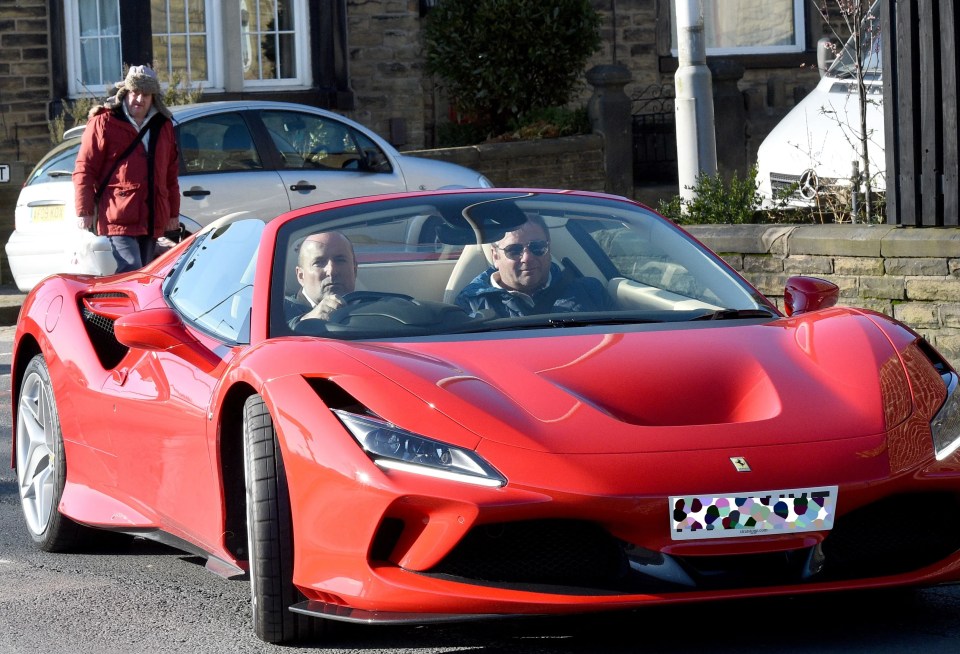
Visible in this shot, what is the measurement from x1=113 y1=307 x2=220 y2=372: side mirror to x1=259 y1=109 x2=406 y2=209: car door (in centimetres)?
861

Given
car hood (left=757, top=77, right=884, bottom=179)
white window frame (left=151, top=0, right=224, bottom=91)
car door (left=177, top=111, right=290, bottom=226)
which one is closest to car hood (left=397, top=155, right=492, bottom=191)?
car door (left=177, top=111, right=290, bottom=226)

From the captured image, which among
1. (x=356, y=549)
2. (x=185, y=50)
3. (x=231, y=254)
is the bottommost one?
(x=356, y=549)

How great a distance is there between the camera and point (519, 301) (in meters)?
5.22

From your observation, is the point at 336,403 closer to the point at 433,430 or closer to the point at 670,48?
the point at 433,430

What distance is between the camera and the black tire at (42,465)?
19.5ft

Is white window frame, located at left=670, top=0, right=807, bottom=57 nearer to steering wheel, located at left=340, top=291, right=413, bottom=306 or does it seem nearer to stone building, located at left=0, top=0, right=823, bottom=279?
stone building, located at left=0, top=0, right=823, bottom=279

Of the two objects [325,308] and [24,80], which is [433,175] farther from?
[325,308]

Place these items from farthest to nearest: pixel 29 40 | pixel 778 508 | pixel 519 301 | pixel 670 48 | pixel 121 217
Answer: pixel 670 48
pixel 29 40
pixel 121 217
pixel 519 301
pixel 778 508

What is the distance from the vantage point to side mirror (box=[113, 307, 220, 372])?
511 cm

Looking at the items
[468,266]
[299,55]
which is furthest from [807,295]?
[299,55]

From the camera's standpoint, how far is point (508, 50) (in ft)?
67.2

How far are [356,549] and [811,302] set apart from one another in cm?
200

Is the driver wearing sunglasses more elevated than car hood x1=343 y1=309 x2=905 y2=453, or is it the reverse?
the driver wearing sunglasses

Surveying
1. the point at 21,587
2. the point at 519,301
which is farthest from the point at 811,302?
the point at 21,587
